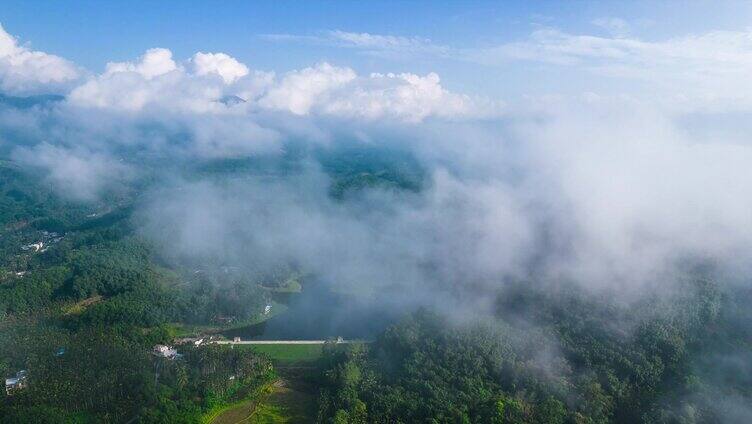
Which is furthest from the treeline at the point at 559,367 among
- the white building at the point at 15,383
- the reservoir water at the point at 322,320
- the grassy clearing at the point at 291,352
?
the white building at the point at 15,383

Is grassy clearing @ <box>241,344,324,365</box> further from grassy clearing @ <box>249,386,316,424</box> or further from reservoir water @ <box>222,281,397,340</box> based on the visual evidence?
grassy clearing @ <box>249,386,316,424</box>

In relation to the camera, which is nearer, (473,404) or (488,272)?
(473,404)

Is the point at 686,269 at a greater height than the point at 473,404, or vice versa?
the point at 686,269

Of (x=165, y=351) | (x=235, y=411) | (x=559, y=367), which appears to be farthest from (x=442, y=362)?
(x=165, y=351)

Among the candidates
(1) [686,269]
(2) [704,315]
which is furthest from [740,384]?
(1) [686,269]

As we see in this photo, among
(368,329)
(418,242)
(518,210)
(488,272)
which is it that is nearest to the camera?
(368,329)

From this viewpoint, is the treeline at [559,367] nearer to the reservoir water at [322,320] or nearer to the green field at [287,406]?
the green field at [287,406]

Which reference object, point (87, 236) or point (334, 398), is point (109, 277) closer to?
point (87, 236)
